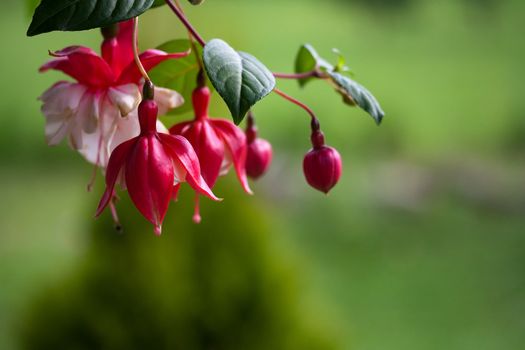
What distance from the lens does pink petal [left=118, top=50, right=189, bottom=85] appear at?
36 centimetres

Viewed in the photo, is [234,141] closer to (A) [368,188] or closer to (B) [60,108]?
(B) [60,108]

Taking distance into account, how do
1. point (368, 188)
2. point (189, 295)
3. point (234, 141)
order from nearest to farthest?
point (234, 141) < point (189, 295) < point (368, 188)

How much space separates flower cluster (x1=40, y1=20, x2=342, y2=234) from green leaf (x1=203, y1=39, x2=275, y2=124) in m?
0.05

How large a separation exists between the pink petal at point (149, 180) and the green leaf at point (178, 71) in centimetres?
11

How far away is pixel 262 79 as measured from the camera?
30 centimetres

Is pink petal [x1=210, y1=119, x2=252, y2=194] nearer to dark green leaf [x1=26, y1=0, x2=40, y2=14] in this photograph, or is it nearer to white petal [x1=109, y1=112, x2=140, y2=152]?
white petal [x1=109, y1=112, x2=140, y2=152]

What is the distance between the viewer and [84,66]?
1.20 ft

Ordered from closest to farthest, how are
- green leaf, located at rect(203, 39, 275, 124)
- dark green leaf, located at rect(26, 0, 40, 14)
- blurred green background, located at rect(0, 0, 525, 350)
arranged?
green leaf, located at rect(203, 39, 275, 124) < dark green leaf, located at rect(26, 0, 40, 14) < blurred green background, located at rect(0, 0, 525, 350)

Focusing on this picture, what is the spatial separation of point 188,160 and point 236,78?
0.05 meters

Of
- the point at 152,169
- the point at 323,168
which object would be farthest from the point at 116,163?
the point at 323,168

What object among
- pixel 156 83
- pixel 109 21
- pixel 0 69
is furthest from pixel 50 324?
pixel 0 69

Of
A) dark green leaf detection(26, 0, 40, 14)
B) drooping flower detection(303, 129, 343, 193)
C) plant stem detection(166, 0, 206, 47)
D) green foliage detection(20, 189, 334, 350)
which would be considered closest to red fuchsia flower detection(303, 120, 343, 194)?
drooping flower detection(303, 129, 343, 193)

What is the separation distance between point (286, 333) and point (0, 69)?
433cm

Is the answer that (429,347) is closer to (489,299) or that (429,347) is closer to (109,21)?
(489,299)
